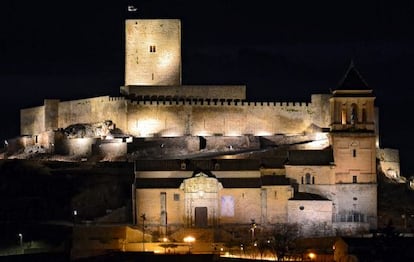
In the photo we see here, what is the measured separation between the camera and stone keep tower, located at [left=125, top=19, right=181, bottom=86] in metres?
103

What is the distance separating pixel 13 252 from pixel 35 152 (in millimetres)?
27160

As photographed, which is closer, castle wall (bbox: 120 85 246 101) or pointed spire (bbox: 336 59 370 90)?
pointed spire (bbox: 336 59 370 90)

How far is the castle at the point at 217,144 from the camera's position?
77.9m

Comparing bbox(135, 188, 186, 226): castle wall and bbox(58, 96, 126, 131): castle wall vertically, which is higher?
bbox(58, 96, 126, 131): castle wall

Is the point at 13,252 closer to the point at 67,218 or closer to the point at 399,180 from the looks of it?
the point at 67,218

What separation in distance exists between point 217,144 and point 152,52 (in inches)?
475

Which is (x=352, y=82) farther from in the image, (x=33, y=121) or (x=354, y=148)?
(x=33, y=121)

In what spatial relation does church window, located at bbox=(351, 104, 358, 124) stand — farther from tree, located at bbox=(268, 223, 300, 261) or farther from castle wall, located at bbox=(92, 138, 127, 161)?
castle wall, located at bbox=(92, 138, 127, 161)

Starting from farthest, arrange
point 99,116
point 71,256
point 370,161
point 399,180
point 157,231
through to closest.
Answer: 1. point 99,116
2. point 399,180
3. point 370,161
4. point 157,231
5. point 71,256

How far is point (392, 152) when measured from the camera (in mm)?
95562

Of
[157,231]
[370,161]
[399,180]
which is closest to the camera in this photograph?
[157,231]

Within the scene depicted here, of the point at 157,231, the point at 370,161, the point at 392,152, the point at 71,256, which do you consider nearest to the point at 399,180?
the point at 392,152

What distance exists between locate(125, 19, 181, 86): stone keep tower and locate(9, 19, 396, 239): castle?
0.27 ft

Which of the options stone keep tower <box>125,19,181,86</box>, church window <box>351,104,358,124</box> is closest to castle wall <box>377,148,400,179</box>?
church window <box>351,104,358,124</box>
